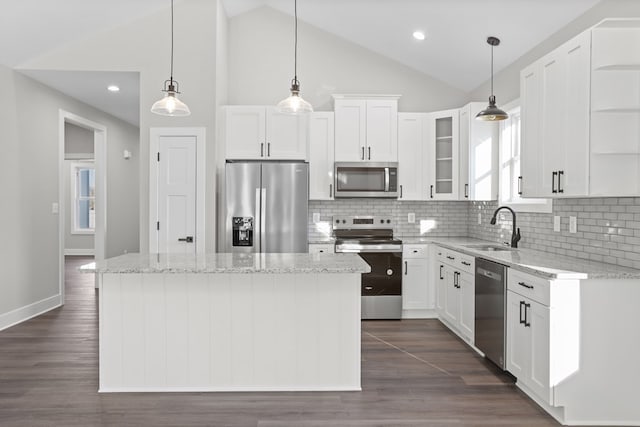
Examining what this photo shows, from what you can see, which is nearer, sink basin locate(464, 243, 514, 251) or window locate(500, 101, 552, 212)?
sink basin locate(464, 243, 514, 251)

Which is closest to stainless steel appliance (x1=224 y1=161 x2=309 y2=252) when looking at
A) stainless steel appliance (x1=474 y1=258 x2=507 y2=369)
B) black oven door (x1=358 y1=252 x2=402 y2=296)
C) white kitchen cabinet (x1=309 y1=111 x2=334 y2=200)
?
white kitchen cabinet (x1=309 y1=111 x2=334 y2=200)

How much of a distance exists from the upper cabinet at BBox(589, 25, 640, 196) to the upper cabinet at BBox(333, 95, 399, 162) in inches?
109

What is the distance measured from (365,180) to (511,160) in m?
1.58

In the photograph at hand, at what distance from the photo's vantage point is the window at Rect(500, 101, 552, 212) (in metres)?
4.62

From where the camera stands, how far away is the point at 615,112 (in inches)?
111

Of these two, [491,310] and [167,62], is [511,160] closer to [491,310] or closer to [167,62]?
[491,310]

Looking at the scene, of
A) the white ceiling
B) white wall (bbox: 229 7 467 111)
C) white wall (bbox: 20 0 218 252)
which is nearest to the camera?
the white ceiling

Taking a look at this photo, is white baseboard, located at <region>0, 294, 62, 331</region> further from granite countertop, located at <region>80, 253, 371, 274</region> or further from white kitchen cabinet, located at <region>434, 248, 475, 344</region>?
white kitchen cabinet, located at <region>434, 248, 475, 344</region>

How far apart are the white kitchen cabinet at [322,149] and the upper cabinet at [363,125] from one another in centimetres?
8

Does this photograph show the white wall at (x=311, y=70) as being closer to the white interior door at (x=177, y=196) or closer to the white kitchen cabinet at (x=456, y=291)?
the white interior door at (x=177, y=196)

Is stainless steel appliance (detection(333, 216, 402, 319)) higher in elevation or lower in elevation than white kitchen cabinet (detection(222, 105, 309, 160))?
lower

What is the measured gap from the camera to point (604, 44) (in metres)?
2.77

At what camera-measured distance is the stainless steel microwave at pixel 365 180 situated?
211 inches

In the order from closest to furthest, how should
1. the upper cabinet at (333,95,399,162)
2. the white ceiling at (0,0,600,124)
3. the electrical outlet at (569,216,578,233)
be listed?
the electrical outlet at (569,216,578,233) → the white ceiling at (0,0,600,124) → the upper cabinet at (333,95,399,162)
